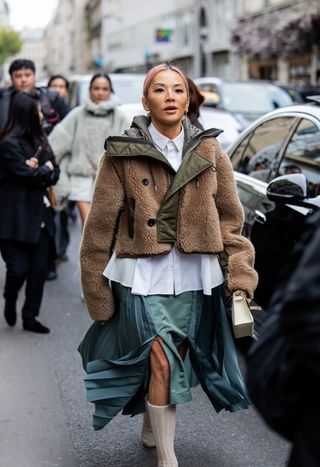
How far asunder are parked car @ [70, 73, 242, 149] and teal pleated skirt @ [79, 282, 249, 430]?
7421 mm

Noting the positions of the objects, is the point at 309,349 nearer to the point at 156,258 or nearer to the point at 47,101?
the point at 156,258

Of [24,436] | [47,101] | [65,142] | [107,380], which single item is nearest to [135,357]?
[107,380]

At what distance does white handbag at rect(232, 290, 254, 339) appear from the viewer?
11.5 ft

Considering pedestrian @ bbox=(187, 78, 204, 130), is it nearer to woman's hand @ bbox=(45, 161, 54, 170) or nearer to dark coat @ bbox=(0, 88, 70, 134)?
woman's hand @ bbox=(45, 161, 54, 170)

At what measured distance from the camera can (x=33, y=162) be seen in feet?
20.0

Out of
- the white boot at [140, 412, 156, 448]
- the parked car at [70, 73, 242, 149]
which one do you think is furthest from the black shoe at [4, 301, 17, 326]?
the parked car at [70, 73, 242, 149]

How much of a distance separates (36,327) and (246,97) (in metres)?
9.54

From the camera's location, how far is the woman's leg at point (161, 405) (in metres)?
3.58

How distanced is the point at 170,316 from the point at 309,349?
184 centimetres

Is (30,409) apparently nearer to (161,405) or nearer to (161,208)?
(161,405)

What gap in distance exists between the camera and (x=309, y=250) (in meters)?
1.92

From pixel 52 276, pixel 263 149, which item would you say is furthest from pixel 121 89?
pixel 263 149

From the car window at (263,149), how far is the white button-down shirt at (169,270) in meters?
1.77

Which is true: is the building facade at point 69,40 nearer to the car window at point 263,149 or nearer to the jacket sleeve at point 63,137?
the jacket sleeve at point 63,137
